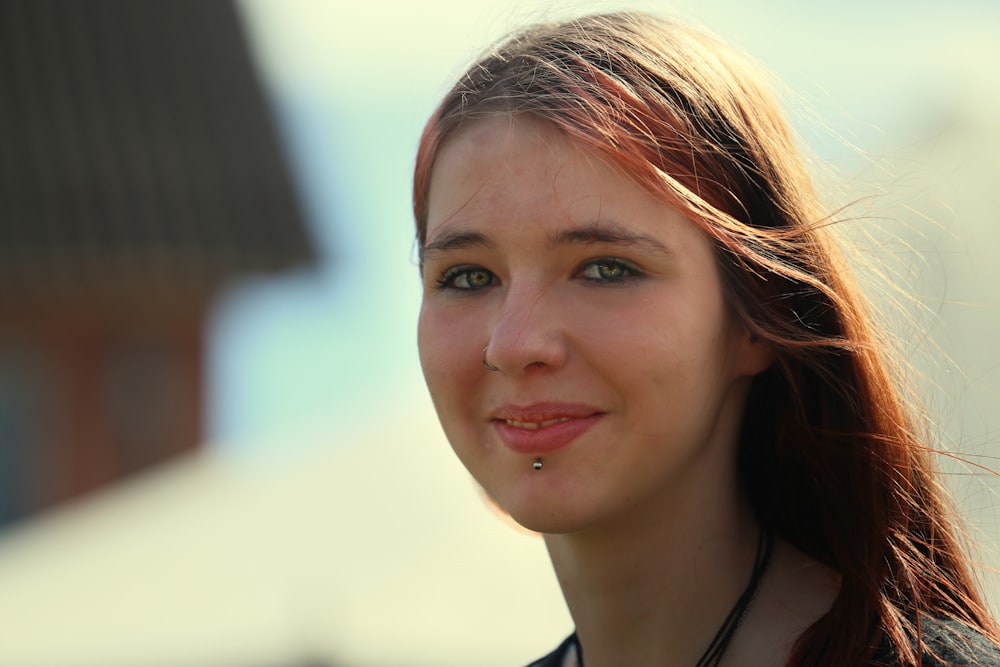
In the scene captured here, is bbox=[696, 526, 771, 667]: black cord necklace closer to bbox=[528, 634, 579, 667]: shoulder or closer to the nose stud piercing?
bbox=[528, 634, 579, 667]: shoulder

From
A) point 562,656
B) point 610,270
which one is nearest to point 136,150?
point 562,656

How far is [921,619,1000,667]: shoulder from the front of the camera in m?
1.72

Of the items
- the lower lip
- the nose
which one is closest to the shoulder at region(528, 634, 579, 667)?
the lower lip

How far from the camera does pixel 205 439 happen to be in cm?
958

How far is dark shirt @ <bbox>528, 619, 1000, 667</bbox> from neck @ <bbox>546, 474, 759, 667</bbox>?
331 millimetres

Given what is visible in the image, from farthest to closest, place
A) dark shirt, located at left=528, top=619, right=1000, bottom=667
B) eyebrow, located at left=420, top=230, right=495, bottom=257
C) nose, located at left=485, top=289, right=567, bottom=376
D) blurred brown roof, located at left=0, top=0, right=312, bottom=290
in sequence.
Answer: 1. blurred brown roof, located at left=0, top=0, right=312, bottom=290
2. eyebrow, located at left=420, top=230, right=495, bottom=257
3. nose, located at left=485, top=289, right=567, bottom=376
4. dark shirt, located at left=528, top=619, right=1000, bottom=667

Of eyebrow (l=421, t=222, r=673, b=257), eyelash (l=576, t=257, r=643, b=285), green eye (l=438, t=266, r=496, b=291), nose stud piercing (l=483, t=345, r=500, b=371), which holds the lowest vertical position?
nose stud piercing (l=483, t=345, r=500, b=371)

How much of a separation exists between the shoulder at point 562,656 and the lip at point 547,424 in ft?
1.91

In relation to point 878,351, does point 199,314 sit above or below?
above

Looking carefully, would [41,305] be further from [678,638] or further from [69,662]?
[678,638]

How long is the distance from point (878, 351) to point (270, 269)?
8.16 metres

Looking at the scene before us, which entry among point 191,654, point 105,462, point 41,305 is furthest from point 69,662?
point 41,305

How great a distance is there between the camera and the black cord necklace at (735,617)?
197 centimetres

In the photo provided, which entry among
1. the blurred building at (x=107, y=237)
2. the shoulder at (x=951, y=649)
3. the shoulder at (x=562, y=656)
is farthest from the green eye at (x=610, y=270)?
the blurred building at (x=107, y=237)
